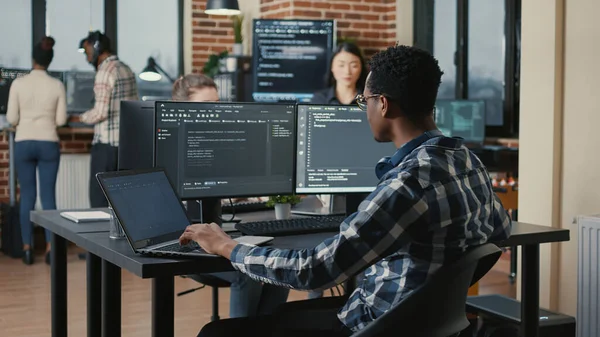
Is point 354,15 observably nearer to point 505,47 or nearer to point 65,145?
point 505,47

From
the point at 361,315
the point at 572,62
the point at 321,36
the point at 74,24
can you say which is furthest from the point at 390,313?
the point at 74,24

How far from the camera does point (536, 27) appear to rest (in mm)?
4023

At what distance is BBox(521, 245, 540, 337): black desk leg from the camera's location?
293cm

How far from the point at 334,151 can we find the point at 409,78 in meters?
1.15

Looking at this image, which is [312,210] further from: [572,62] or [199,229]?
[572,62]

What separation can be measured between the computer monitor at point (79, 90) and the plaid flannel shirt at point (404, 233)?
5.38m

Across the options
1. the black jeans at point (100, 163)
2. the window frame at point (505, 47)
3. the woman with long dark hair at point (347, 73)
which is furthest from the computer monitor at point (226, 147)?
the window frame at point (505, 47)

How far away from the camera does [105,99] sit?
6.00 m

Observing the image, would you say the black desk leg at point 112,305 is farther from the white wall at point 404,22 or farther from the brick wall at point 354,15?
the white wall at point 404,22

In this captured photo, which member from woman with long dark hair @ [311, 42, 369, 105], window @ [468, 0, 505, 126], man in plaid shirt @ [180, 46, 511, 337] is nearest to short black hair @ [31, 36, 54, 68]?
woman with long dark hair @ [311, 42, 369, 105]

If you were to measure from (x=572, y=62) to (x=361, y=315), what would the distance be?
228 cm

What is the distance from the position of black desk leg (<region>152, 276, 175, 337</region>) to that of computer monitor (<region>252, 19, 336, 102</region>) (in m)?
4.16

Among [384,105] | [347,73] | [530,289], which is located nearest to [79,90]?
[347,73]

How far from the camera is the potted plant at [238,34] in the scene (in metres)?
6.72
